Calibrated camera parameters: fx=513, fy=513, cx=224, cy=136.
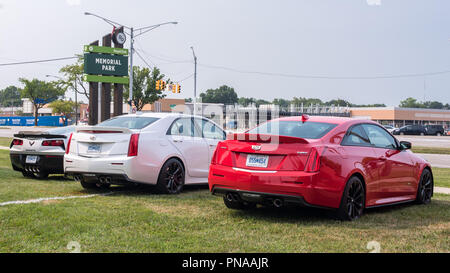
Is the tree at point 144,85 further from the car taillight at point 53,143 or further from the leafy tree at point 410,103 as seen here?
the leafy tree at point 410,103

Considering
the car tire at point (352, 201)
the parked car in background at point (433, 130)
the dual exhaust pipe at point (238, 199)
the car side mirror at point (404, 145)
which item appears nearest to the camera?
the dual exhaust pipe at point (238, 199)

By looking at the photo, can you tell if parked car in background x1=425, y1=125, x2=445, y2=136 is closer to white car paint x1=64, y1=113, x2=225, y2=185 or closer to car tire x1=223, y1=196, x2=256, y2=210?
white car paint x1=64, y1=113, x2=225, y2=185

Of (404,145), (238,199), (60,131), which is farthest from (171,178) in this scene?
(404,145)

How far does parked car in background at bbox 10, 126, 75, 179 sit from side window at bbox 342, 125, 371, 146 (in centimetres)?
686

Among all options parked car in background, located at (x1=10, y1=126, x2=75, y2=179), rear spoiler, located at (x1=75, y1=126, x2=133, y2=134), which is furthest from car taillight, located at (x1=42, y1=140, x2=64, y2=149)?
rear spoiler, located at (x1=75, y1=126, x2=133, y2=134)

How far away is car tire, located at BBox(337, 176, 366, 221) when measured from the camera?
6977 millimetres

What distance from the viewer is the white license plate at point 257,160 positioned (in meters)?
7.01

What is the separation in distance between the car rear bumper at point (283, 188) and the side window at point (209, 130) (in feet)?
11.1

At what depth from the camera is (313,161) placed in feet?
22.0

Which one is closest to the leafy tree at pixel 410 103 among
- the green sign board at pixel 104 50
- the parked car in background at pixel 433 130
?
the parked car in background at pixel 433 130

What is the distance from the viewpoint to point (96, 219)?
6.80m

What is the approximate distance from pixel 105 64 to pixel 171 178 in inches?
733

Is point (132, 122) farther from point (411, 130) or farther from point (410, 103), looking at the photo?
point (410, 103)
